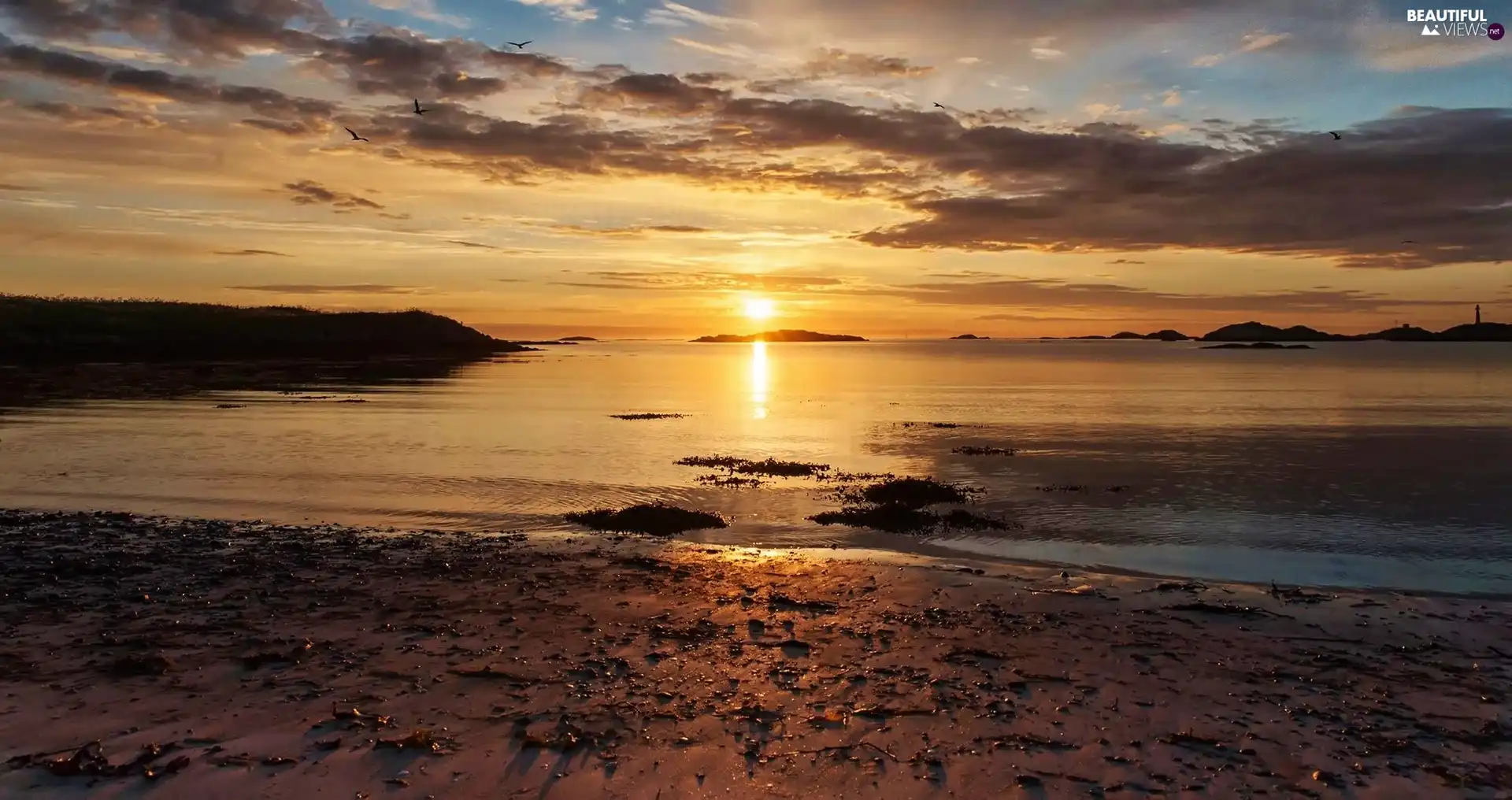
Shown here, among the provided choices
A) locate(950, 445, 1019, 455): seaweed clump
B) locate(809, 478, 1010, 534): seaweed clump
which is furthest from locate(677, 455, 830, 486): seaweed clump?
locate(950, 445, 1019, 455): seaweed clump

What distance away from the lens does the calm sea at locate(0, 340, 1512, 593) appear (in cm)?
2397

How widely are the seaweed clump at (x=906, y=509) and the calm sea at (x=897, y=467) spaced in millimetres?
975

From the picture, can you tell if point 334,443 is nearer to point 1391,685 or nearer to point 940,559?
point 940,559

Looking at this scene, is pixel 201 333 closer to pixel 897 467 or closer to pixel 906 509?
pixel 897 467

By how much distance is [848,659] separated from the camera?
13156mm

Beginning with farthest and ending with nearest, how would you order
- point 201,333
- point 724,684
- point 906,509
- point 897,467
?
point 201,333 → point 897,467 → point 906,509 → point 724,684

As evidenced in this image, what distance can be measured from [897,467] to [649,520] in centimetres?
1631

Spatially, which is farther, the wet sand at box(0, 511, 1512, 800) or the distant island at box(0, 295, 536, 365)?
the distant island at box(0, 295, 536, 365)

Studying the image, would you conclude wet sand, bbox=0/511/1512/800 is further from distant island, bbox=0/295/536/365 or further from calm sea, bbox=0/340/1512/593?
distant island, bbox=0/295/536/365

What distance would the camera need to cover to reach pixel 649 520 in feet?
82.7

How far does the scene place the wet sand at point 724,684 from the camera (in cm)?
951

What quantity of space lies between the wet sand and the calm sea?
6.07 metres

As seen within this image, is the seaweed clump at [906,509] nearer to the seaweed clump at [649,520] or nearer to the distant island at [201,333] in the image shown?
the seaweed clump at [649,520]

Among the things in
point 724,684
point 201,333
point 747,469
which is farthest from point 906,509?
Result: point 201,333
